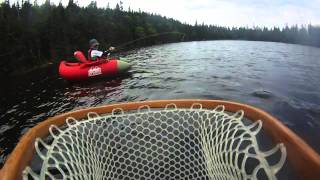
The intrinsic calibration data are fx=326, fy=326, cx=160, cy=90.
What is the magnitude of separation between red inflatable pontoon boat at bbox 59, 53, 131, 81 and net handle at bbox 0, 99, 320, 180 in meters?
12.7

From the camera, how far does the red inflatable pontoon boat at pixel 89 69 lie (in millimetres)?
16469

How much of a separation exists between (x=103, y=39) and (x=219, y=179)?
2730 inches

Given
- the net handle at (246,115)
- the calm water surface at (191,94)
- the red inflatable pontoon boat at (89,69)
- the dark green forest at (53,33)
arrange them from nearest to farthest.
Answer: the net handle at (246,115) < the calm water surface at (191,94) < the red inflatable pontoon boat at (89,69) < the dark green forest at (53,33)

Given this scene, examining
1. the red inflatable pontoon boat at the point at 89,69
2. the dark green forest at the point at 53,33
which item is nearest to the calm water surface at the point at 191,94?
the red inflatable pontoon boat at the point at 89,69

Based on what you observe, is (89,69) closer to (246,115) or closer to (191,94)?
(191,94)

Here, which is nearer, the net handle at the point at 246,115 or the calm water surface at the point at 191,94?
the net handle at the point at 246,115

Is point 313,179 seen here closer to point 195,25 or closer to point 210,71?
point 210,71

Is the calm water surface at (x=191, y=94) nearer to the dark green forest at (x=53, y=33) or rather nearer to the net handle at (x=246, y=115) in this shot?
the net handle at (x=246, y=115)

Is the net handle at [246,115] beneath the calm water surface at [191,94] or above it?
above

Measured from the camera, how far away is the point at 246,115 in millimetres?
3678

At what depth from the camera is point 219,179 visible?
347 centimetres

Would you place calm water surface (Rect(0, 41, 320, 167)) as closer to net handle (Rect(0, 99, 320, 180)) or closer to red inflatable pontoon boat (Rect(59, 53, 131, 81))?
red inflatable pontoon boat (Rect(59, 53, 131, 81))

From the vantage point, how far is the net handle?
89.5 inches

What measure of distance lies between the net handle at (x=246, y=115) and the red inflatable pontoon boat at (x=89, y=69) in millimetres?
12698
